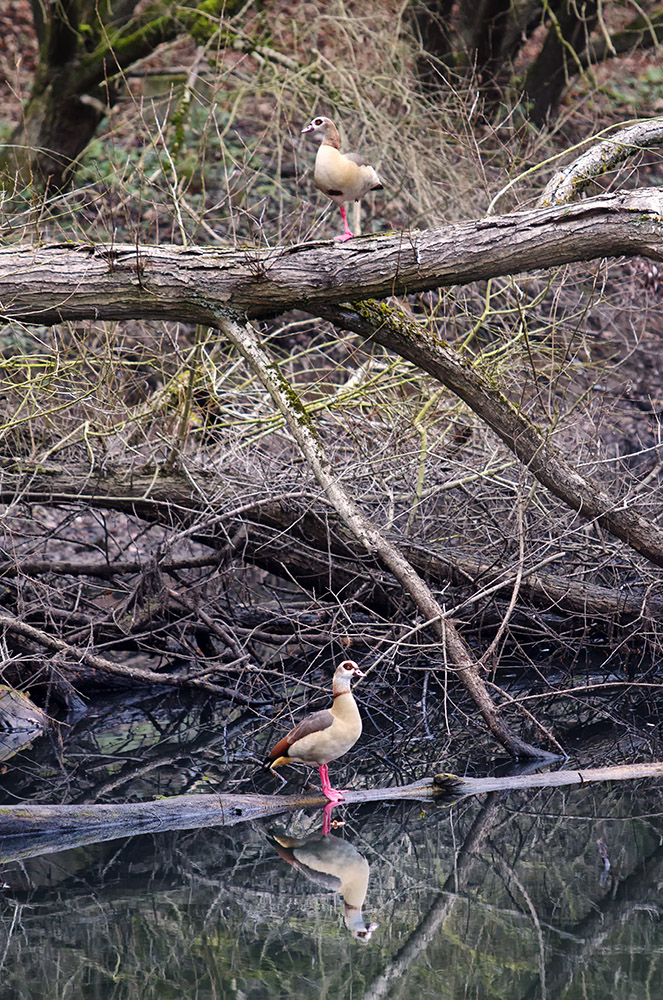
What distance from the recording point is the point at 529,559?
22.6ft

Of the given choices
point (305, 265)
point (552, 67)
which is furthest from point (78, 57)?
point (305, 265)

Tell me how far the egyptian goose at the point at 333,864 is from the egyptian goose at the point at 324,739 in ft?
1.25

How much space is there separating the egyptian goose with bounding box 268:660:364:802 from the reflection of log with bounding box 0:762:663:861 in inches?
6.9

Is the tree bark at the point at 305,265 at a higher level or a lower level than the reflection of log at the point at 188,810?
higher

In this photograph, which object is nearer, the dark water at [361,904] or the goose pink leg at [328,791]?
the dark water at [361,904]

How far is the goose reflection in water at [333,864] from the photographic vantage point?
4.32 m

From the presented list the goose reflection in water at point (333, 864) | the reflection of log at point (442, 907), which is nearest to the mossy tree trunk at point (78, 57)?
the goose reflection in water at point (333, 864)

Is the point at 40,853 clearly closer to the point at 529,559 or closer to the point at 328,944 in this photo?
the point at 328,944

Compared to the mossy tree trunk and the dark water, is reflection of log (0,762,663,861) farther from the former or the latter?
the mossy tree trunk

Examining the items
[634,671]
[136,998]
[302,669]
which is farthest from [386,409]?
[136,998]

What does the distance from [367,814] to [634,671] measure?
10.5 ft

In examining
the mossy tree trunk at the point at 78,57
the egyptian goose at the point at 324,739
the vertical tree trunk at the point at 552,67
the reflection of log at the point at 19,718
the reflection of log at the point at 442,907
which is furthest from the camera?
the vertical tree trunk at the point at 552,67

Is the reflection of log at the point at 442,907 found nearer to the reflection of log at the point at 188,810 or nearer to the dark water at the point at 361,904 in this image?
the dark water at the point at 361,904

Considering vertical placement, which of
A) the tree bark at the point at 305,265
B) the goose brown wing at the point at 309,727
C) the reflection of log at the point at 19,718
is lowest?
the reflection of log at the point at 19,718
